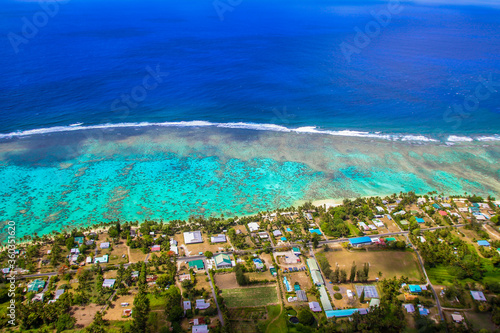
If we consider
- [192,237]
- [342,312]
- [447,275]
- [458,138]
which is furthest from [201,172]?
[458,138]

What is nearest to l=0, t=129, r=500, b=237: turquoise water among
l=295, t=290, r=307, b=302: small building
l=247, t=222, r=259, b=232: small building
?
l=247, t=222, r=259, b=232: small building

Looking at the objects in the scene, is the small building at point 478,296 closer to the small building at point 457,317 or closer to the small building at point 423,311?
the small building at point 457,317

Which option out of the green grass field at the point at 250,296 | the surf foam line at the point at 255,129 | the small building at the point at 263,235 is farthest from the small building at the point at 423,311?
the surf foam line at the point at 255,129

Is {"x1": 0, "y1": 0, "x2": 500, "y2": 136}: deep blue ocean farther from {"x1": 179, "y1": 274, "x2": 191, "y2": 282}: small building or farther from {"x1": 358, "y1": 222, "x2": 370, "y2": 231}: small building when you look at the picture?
{"x1": 179, "y1": 274, "x2": 191, "y2": 282}: small building

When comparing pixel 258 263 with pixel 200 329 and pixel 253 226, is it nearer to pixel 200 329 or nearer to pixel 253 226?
pixel 253 226

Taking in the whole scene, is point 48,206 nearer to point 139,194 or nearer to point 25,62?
point 139,194

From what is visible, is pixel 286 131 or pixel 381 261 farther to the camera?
pixel 286 131

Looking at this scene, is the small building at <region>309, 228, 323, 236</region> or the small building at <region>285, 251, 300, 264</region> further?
the small building at <region>309, 228, 323, 236</region>
